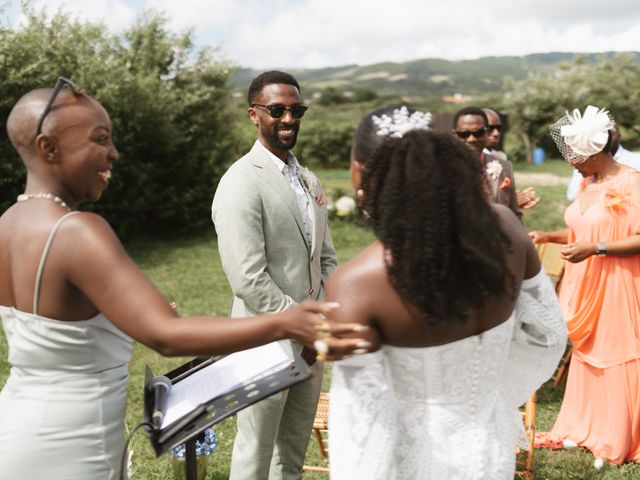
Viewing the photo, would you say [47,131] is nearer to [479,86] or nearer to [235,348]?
[235,348]

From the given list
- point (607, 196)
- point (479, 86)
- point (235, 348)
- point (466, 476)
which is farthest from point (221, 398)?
point (479, 86)

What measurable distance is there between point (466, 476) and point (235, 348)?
0.94m

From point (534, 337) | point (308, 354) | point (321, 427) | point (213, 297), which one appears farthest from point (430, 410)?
point (213, 297)

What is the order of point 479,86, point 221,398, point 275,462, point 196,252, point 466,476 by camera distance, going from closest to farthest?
point 221,398 < point 466,476 < point 275,462 < point 196,252 < point 479,86

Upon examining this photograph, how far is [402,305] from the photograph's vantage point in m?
→ 1.95

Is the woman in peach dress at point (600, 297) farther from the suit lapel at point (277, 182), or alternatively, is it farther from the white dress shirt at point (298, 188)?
the suit lapel at point (277, 182)

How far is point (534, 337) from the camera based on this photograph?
2.46 metres

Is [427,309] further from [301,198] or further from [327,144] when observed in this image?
[327,144]

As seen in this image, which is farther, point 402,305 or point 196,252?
point 196,252

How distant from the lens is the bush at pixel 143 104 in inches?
444

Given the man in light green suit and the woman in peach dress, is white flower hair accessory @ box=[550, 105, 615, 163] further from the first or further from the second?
the man in light green suit

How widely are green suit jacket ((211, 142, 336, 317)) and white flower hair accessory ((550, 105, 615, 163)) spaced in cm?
211

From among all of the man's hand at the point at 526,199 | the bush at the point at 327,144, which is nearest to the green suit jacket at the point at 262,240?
the man's hand at the point at 526,199

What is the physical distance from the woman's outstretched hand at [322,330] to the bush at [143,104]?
10496mm
